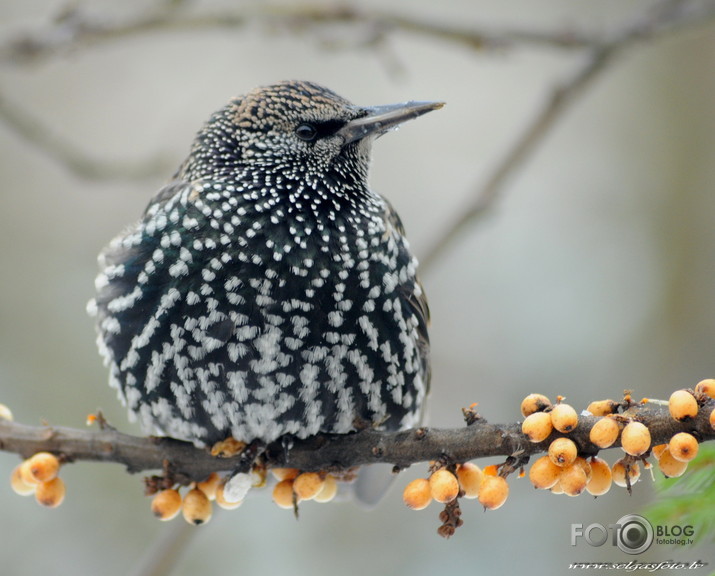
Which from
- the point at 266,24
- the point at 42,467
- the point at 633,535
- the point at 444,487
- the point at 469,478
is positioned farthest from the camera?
the point at 266,24

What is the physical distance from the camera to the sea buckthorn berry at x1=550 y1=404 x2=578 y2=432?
216cm

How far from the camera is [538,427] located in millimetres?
2209

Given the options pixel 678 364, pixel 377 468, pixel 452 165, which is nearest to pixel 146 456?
pixel 377 468

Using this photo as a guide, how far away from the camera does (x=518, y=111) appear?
7605 mm

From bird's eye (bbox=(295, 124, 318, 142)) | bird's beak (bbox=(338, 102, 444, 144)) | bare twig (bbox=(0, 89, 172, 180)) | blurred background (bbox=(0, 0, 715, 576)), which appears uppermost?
bird's beak (bbox=(338, 102, 444, 144))

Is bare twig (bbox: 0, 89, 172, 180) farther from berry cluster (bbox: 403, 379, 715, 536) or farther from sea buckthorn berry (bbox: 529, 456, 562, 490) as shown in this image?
sea buckthorn berry (bbox: 529, 456, 562, 490)

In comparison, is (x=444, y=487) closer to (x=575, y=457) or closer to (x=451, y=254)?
(x=575, y=457)

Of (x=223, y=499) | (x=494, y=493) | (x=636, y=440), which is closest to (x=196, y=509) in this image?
(x=223, y=499)

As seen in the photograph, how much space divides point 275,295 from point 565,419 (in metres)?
1.11

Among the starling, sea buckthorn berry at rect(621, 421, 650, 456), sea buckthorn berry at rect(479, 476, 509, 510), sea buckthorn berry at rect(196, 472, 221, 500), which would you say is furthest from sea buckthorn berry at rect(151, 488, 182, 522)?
sea buckthorn berry at rect(621, 421, 650, 456)

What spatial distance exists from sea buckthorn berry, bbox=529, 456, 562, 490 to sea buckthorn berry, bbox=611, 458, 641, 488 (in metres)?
0.14

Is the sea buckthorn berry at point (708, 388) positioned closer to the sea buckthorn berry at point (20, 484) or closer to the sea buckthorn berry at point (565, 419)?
the sea buckthorn berry at point (565, 419)

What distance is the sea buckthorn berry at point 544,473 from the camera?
7.16ft

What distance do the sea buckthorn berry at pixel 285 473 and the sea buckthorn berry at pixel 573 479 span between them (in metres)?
1.06
